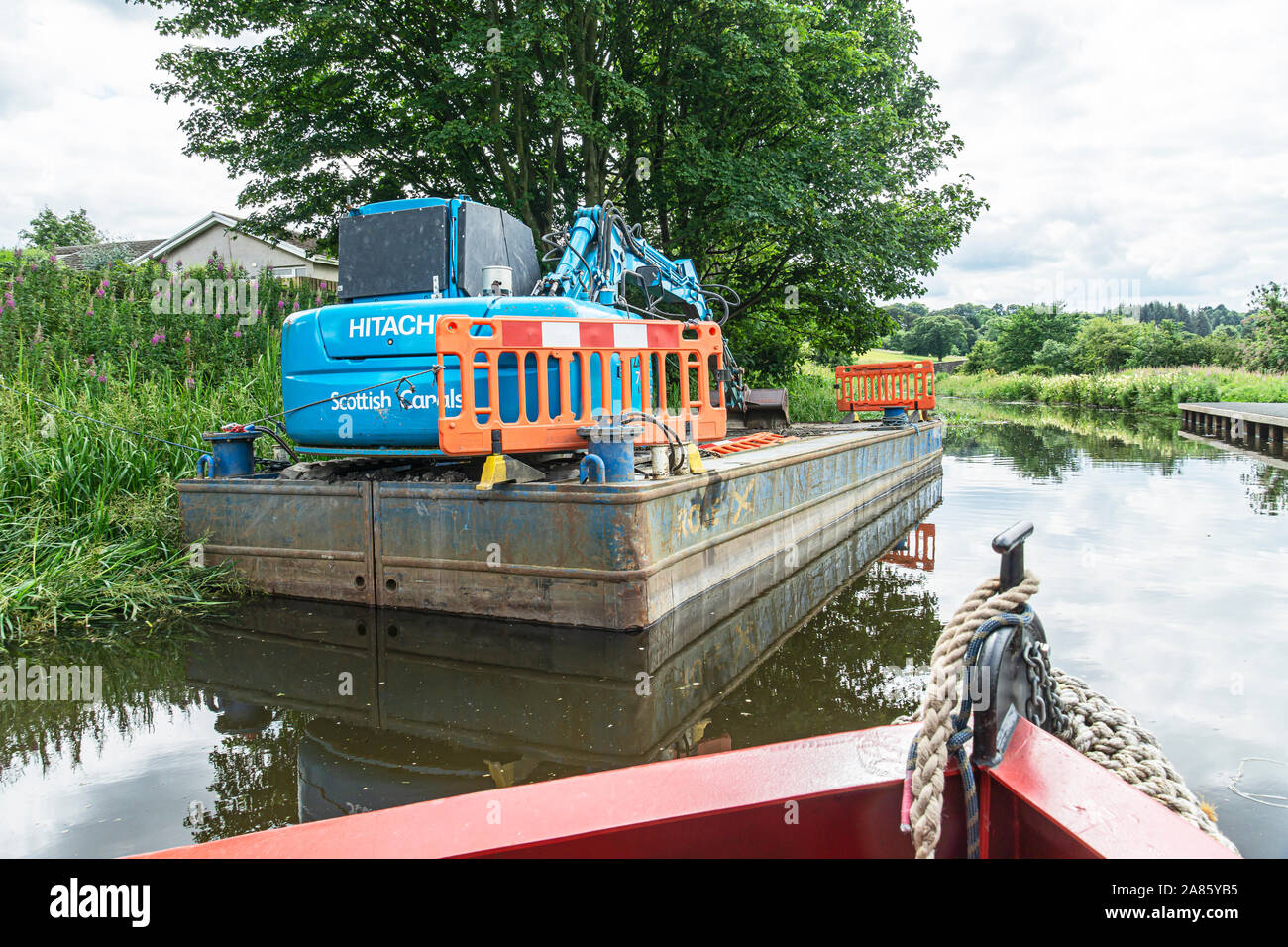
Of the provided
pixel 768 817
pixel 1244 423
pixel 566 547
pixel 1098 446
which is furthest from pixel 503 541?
pixel 1244 423

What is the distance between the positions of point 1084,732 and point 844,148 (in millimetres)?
15877

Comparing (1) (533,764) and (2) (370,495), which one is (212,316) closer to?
(2) (370,495)

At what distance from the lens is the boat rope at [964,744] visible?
178cm

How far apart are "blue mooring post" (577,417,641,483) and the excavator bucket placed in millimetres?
9447

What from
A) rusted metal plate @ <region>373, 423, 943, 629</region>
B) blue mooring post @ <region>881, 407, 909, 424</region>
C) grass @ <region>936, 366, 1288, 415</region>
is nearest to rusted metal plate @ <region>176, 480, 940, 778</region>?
rusted metal plate @ <region>373, 423, 943, 629</region>

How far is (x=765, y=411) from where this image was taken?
15359 mm

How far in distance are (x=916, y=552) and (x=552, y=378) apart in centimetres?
503

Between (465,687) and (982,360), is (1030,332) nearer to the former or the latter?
(982,360)

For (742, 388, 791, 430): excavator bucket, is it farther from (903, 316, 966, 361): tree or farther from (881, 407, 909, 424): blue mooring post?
(903, 316, 966, 361): tree

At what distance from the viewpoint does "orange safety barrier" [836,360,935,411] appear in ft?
59.2

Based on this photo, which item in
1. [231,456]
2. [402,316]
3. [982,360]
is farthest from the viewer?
[982,360]

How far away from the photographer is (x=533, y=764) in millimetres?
3930

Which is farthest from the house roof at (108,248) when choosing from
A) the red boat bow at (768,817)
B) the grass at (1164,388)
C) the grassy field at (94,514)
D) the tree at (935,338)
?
the tree at (935,338)
